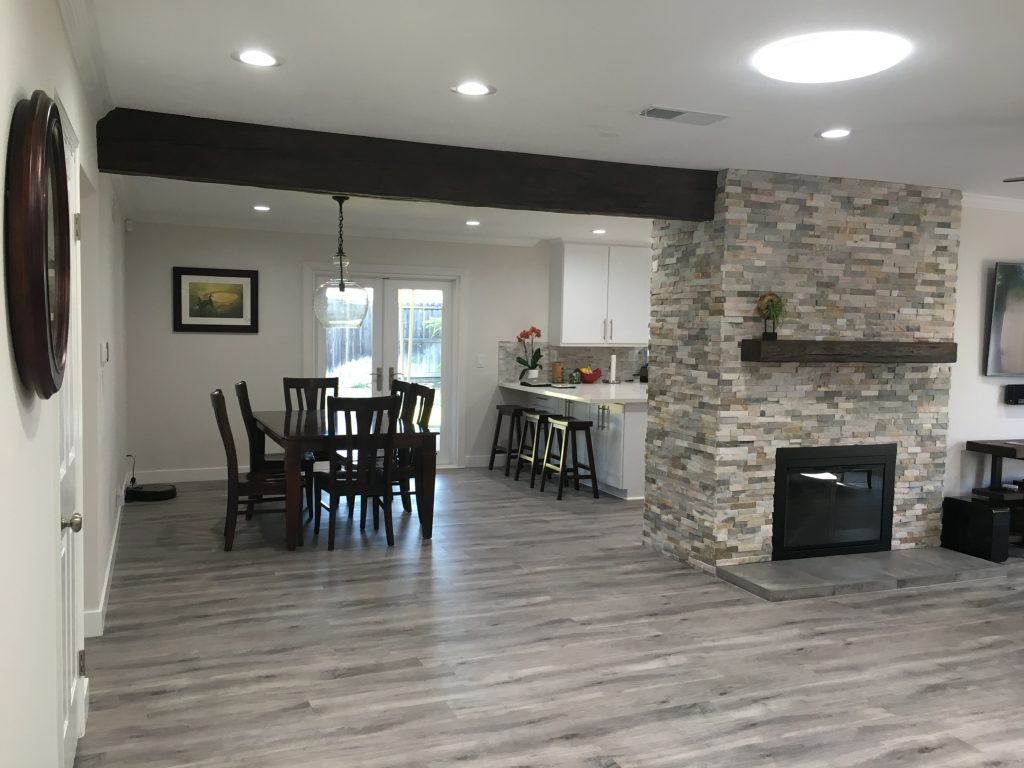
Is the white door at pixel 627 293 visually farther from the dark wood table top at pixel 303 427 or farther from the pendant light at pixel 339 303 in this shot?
the dark wood table top at pixel 303 427

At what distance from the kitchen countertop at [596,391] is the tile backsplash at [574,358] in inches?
6.5

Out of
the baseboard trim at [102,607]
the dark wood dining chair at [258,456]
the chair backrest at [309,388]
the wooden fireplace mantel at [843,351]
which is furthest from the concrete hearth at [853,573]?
the chair backrest at [309,388]

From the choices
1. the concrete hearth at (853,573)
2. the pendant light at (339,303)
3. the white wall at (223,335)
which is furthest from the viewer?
the white wall at (223,335)

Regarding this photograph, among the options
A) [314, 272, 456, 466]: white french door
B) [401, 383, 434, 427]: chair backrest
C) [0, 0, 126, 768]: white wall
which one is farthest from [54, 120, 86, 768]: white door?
[314, 272, 456, 466]: white french door

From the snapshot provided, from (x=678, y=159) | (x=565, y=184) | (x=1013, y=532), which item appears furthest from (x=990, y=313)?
(x=565, y=184)

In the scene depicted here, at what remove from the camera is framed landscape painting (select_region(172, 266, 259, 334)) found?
23.8 feet

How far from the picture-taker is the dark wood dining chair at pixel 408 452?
5.68m

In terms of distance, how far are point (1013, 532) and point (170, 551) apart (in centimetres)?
557

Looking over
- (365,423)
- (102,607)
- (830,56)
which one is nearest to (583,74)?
(830,56)

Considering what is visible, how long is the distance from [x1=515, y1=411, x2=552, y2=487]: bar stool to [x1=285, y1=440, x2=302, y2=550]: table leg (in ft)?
8.64

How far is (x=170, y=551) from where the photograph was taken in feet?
16.7

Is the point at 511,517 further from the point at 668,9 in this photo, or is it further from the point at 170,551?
the point at 668,9

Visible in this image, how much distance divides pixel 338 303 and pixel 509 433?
2450mm

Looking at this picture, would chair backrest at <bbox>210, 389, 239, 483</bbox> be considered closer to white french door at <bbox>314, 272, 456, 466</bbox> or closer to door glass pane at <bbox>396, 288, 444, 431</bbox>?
white french door at <bbox>314, 272, 456, 466</bbox>
